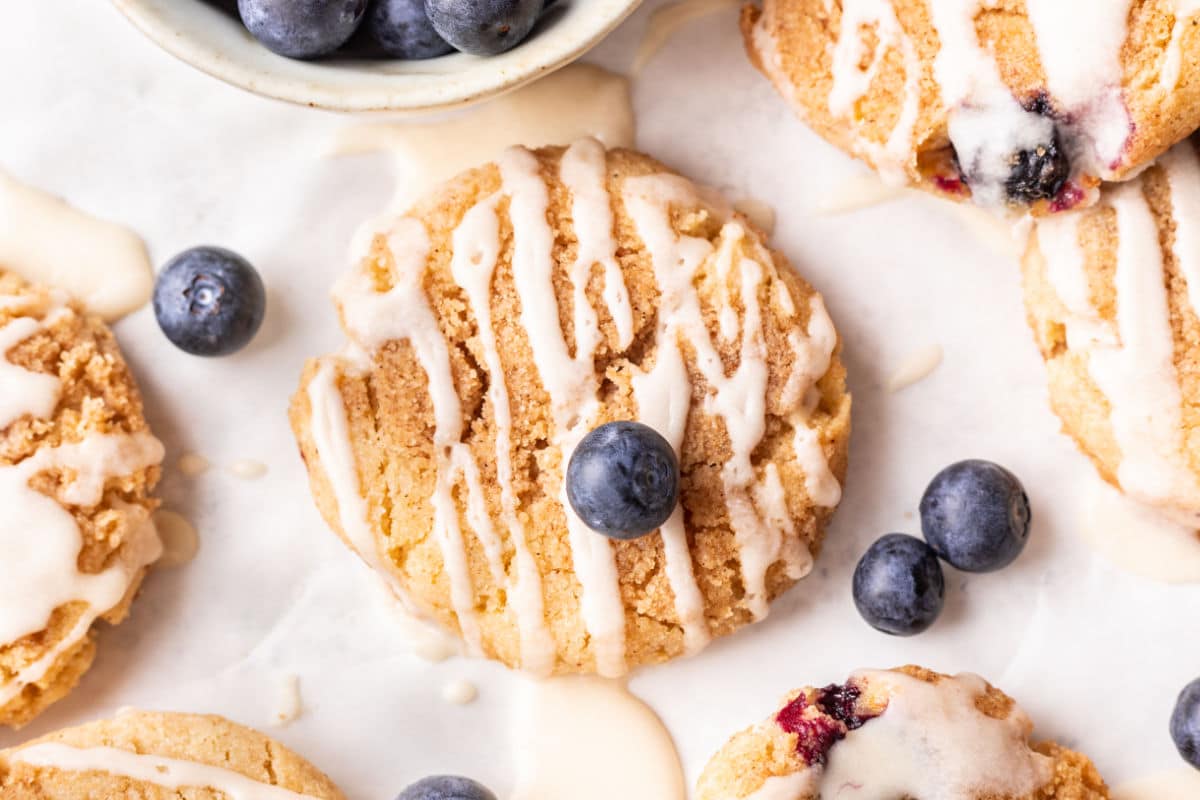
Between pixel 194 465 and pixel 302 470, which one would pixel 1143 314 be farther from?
pixel 194 465

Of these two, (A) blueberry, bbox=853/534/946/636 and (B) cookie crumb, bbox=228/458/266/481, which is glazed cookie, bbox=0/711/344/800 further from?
(A) blueberry, bbox=853/534/946/636

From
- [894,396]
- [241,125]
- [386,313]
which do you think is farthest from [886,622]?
[241,125]

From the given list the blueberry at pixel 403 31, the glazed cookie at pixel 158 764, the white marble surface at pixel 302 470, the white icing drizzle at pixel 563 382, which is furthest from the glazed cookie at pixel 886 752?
the blueberry at pixel 403 31

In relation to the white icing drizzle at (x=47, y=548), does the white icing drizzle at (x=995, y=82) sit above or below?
above

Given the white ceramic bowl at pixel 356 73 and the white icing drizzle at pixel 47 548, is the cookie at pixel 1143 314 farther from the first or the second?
the white icing drizzle at pixel 47 548

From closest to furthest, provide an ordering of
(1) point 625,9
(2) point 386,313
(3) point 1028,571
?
1. (1) point 625,9
2. (2) point 386,313
3. (3) point 1028,571

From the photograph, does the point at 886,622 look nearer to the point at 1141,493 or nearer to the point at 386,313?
the point at 1141,493
